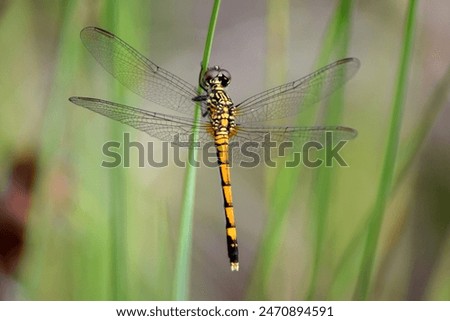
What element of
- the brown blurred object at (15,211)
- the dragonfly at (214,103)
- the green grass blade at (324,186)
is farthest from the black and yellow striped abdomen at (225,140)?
the brown blurred object at (15,211)

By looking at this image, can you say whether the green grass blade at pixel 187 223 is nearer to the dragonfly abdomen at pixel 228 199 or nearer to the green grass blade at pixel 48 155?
the dragonfly abdomen at pixel 228 199

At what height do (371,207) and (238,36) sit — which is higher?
(238,36)

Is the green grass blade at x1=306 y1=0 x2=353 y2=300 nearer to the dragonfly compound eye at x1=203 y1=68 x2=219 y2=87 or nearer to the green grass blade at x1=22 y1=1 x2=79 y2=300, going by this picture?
the dragonfly compound eye at x1=203 y1=68 x2=219 y2=87

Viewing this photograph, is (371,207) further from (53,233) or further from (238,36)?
(53,233)

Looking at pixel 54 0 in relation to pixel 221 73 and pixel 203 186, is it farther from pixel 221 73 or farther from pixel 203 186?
pixel 203 186

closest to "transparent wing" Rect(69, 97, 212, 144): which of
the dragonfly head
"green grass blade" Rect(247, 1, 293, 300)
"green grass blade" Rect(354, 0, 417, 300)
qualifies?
the dragonfly head

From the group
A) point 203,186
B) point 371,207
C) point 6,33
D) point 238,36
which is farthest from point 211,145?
point 6,33

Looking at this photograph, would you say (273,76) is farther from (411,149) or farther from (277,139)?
(411,149)
